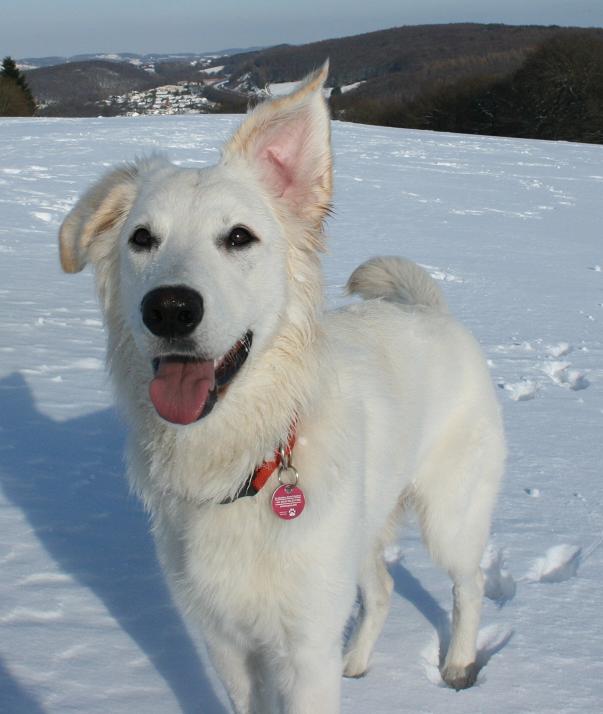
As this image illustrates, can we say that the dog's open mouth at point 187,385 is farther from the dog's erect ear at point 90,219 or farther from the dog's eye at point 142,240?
the dog's erect ear at point 90,219

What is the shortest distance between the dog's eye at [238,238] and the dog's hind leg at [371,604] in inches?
54.6

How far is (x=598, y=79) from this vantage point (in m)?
41.1

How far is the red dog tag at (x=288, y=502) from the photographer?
2.23 meters

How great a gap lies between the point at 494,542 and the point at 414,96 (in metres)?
51.3

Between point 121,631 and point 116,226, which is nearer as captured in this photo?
point 116,226

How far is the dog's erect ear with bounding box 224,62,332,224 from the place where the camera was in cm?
239

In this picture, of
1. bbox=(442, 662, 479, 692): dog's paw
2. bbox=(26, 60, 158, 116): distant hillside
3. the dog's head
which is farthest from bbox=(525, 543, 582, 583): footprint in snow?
bbox=(26, 60, 158, 116): distant hillside

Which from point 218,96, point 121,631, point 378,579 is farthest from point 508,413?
point 218,96

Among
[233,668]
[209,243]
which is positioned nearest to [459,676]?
[233,668]

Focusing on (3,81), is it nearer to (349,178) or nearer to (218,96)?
(218,96)

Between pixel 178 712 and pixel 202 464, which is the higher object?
pixel 202 464

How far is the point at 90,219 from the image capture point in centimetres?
256

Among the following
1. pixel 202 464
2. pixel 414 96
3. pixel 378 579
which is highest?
pixel 202 464

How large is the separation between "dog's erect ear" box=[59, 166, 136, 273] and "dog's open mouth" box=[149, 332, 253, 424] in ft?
1.85
